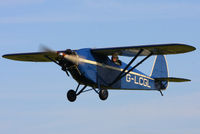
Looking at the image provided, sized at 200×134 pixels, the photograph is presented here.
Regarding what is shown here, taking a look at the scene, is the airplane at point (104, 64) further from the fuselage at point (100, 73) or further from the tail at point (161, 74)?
the tail at point (161, 74)

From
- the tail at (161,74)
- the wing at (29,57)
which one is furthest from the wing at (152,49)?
the tail at (161,74)

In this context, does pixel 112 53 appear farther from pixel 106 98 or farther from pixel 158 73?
pixel 158 73

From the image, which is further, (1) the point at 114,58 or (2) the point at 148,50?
(1) the point at 114,58

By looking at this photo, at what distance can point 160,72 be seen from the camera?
28094 millimetres

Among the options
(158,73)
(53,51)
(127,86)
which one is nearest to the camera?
(53,51)

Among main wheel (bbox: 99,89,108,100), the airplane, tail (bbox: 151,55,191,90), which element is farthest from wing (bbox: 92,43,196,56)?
tail (bbox: 151,55,191,90)

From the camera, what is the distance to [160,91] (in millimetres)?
26484

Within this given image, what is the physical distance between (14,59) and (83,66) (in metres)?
5.99

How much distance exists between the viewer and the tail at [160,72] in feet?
86.6

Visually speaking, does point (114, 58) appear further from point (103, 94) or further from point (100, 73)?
point (103, 94)

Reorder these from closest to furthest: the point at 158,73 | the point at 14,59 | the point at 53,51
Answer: the point at 53,51, the point at 14,59, the point at 158,73

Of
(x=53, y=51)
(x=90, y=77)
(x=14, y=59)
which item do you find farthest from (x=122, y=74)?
(x=14, y=59)

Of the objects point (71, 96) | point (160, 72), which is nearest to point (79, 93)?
point (71, 96)

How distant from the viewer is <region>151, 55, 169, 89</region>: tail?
2638 centimetres
